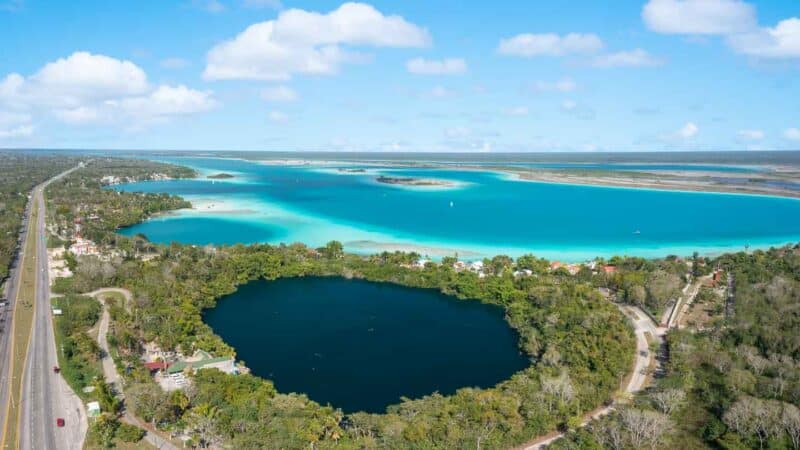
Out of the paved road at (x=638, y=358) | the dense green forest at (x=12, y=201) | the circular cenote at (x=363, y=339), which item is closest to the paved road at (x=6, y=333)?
the dense green forest at (x=12, y=201)

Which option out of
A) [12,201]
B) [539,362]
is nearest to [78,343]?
[539,362]

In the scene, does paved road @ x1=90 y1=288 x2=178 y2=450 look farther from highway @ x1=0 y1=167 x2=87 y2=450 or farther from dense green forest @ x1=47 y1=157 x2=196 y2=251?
dense green forest @ x1=47 y1=157 x2=196 y2=251

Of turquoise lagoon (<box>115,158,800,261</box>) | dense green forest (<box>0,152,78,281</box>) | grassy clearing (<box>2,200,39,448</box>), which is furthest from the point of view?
turquoise lagoon (<box>115,158,800,261</box>)

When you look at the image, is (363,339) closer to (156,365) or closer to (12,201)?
(156,365)

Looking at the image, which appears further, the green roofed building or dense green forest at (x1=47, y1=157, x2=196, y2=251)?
dense green forest at (x1=47, y1=157, x2=196, y2=251)

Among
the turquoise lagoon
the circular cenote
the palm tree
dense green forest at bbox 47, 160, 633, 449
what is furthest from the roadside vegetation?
the turquoise lagoon

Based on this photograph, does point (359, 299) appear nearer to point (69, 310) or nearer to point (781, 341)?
point (69, 310)

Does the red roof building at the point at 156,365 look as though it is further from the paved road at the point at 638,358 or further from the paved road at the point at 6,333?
the paved road at the point at 638,358
